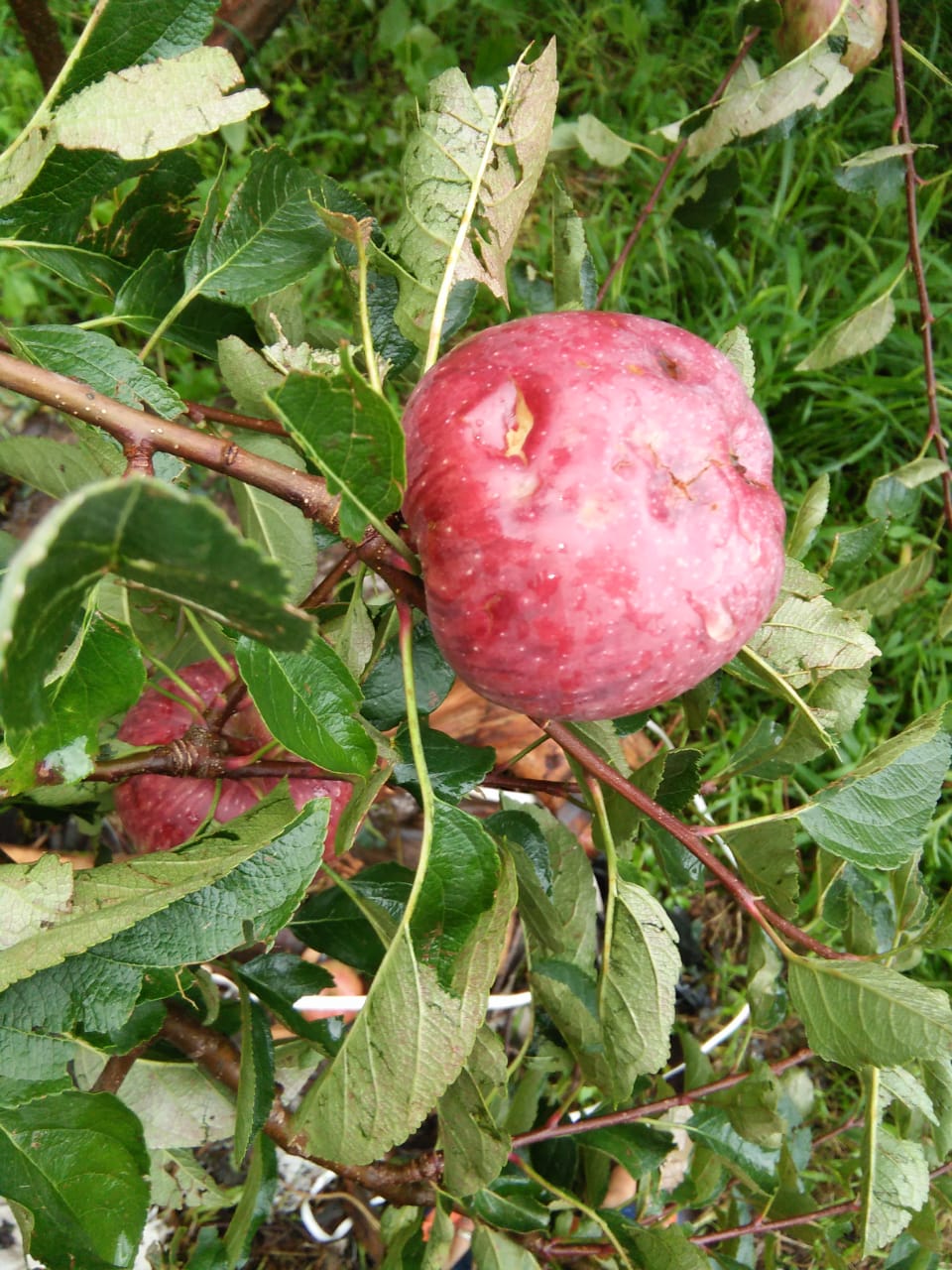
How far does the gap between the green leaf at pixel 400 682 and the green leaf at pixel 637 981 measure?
206mm

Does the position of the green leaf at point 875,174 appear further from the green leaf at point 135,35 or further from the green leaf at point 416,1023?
the green leaf at point 416,1023

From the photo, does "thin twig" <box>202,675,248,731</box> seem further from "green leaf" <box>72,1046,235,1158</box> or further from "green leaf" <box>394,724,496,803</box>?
"green leaf" <box>72,1046,235,1158</box>

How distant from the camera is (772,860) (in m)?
0.82

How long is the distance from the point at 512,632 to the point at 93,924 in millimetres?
303

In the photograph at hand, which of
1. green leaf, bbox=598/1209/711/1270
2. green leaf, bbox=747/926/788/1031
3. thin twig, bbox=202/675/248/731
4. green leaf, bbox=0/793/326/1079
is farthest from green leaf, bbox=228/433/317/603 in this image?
green leaf, bbox=598/1209/711/1270

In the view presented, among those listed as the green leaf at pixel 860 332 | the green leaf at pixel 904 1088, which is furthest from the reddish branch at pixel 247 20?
the green leaf at pixel 904 1088

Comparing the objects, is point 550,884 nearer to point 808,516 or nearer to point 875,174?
point 808,516

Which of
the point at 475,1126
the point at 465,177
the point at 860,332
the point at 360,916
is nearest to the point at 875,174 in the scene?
the point at 860,332

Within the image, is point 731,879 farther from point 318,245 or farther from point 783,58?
point 783,58

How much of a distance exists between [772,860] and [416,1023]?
0.34 m

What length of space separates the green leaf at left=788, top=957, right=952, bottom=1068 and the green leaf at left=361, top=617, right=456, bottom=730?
34cm

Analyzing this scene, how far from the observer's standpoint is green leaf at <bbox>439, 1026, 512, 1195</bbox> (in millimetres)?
792

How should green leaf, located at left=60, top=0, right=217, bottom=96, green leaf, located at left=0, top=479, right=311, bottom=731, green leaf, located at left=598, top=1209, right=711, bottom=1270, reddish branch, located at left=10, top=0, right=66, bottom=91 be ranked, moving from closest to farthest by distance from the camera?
1. green leaf, located at left=0, top=479, right=311, bottom=731
2. green leaf, located at left=60, top=0, right=217, bottom=96
3. green leaf, located at left=598, top=1209, right=711, bottom=1270
4. reddish branch, located at left=10, top=0, right=66, bottom=91

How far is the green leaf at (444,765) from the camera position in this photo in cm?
77
